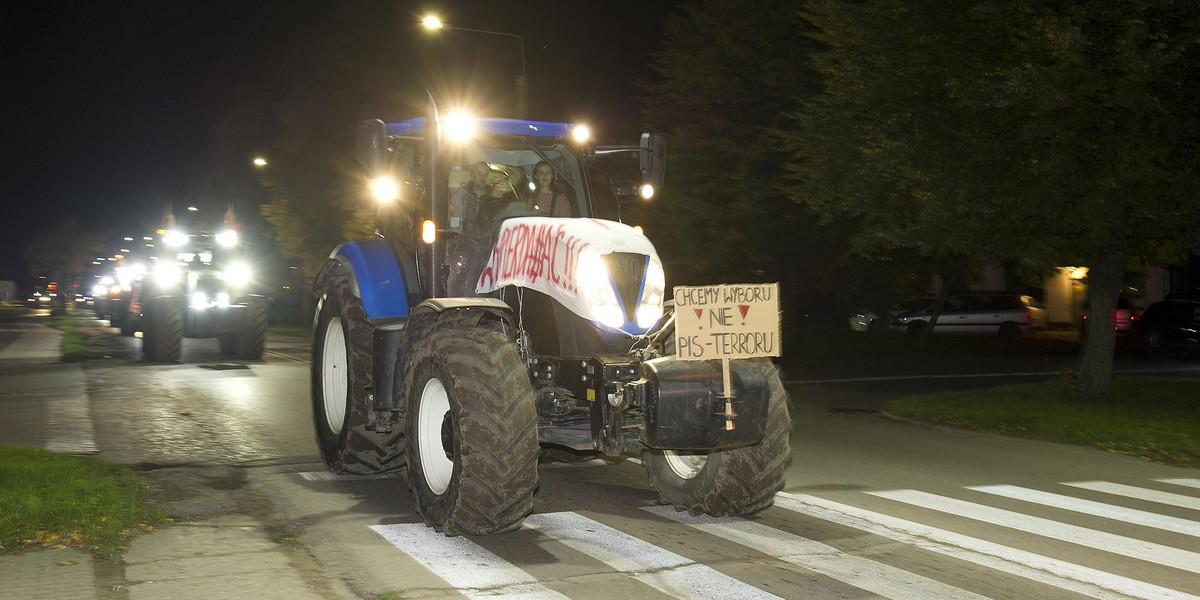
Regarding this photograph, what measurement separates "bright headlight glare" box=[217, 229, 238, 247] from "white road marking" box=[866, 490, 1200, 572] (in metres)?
18.5

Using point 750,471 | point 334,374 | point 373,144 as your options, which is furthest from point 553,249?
point 334,374

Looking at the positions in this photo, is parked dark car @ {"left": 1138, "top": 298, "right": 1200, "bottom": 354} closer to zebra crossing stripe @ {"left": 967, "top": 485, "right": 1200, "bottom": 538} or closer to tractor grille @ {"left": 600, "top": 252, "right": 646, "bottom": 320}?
zebra crossing stripe @ {"left": 967, "top": 485, "right": 1200, "bottom": 538}

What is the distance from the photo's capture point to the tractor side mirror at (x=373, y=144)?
8.34 meters

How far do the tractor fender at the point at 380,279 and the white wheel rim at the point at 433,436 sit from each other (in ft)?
4.77

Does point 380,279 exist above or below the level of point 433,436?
above

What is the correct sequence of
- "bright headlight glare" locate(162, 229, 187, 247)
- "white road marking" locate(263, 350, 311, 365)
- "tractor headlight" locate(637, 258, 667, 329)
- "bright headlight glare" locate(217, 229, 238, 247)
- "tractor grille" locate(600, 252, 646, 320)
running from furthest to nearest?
"bright headlight glare" locate(162, 229, 187, 247), "bright headlight glare" locate(217, 229, 238, 247), "white road marking" locate(263, 350, 311, 365), "tractor headlight" locate(637, 258, 667, 329), "tractor grille" locate(600, 252, 646, 320)

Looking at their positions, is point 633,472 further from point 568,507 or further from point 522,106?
point 522,106

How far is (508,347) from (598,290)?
0.70 meters

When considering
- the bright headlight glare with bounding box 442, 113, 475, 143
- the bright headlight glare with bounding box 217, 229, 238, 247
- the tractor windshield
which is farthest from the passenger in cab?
the bright headlight glare with bounding box 217, 229, 238, 247

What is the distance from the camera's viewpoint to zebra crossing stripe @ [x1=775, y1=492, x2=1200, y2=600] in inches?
249

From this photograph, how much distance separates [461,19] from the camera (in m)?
36.1

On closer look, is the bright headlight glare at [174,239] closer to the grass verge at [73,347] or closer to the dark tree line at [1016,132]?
the grass verge at [73,347]

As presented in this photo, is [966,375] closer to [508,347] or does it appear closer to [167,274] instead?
[167,274]

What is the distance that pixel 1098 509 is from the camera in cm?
888
